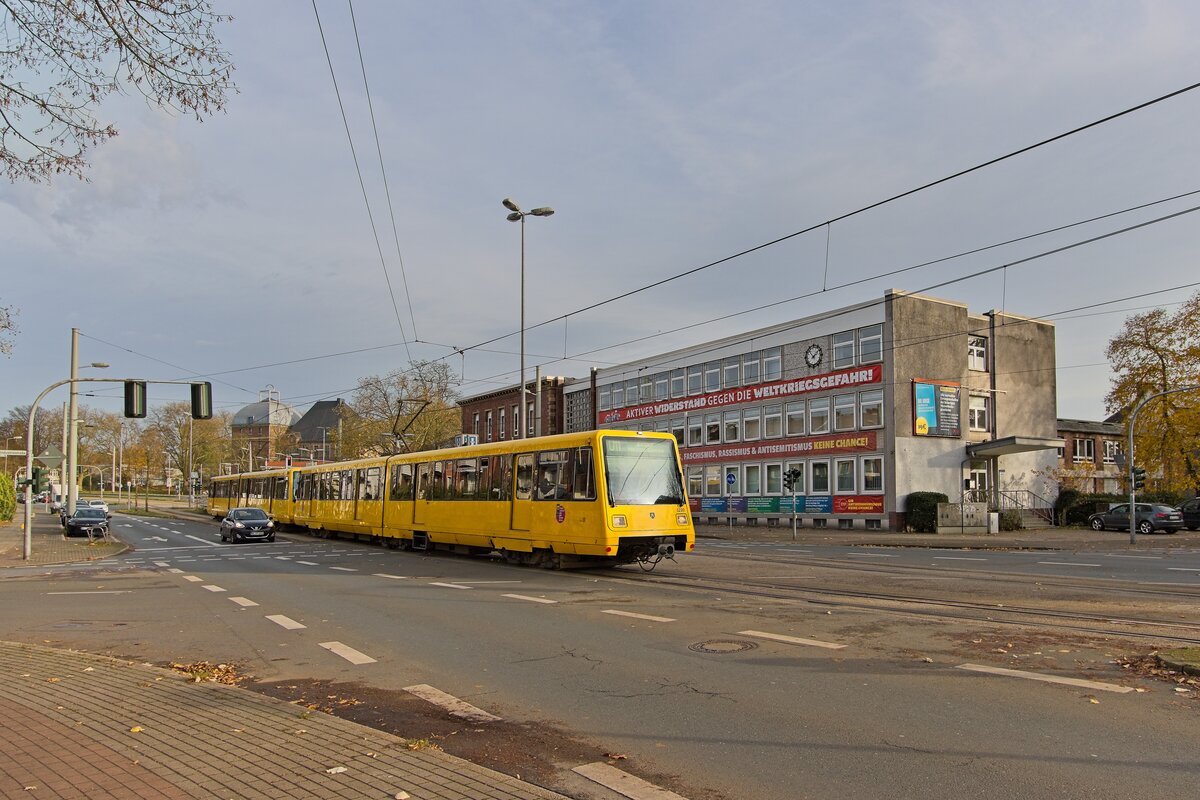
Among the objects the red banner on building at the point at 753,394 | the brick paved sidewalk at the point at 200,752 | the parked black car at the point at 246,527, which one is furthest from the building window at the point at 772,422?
the brick paved sidewalk at the point at 200,752

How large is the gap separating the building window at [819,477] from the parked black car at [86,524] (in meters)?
32.6

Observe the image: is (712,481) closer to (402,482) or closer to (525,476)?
(402,482)

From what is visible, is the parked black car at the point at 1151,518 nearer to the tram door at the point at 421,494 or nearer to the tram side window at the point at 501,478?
the tram side window at the point at 501,478

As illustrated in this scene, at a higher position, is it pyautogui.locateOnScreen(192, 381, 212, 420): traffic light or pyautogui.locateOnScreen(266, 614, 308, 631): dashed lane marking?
pyautogui.locateOnScreen(192, 381, 212, 420): traffic light

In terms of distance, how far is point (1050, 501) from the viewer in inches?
1752

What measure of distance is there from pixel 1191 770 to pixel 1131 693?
6.29 ft

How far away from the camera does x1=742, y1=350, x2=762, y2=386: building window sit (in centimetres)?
4681

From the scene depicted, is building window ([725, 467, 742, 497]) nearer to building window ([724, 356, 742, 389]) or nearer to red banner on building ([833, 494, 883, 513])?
building window ([724, 356, 742, 389])

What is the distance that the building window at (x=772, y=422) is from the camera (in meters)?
45.0

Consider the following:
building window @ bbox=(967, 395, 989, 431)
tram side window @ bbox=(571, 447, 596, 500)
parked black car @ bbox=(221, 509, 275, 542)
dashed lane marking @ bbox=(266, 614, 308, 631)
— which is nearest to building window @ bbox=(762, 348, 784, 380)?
building window @ bbox=(967, 395, 989, 431)

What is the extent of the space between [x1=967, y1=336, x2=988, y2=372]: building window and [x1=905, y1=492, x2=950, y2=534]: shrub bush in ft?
26.5

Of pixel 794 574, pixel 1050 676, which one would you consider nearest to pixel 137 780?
pixel 1050 676

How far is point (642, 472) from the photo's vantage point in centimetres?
1661

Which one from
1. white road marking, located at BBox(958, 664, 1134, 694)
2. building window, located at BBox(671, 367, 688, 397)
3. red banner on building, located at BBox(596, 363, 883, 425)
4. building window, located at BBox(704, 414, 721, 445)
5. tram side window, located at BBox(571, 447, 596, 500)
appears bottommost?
white road marking, located at BBox(958, 664, 1134, 694)
